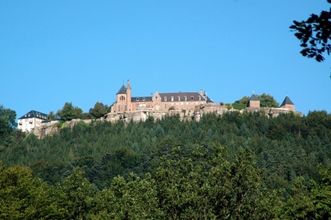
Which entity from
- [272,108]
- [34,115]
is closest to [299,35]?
[272,108]

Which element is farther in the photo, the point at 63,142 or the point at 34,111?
the point at 34,111

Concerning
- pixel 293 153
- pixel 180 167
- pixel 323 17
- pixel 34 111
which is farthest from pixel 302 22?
pixel 34 111

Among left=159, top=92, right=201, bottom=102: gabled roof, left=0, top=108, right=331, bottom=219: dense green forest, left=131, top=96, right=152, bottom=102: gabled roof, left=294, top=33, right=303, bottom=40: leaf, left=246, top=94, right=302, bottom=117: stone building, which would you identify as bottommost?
left=0, top=108, right=331, bottom=219: dense green forest

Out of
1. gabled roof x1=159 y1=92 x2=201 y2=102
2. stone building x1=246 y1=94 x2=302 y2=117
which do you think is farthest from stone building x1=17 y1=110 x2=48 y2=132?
stone building x1=246 y1=94 x2=302 y2=117

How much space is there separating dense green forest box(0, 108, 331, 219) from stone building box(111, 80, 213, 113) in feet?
32.6

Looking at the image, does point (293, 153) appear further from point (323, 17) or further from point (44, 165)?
point (323, 17)

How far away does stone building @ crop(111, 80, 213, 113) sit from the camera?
160 m

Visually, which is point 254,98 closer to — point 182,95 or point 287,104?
point 287,104

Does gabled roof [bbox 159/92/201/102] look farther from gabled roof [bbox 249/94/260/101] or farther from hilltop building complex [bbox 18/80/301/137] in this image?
gabled roof [bbox 249/94/260/101]

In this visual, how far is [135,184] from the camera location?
47719 mm

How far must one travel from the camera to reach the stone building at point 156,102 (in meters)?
160

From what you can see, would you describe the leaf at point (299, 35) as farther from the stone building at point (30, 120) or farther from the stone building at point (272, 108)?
the stone building at point (30, 120)

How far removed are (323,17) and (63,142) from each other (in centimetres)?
14009

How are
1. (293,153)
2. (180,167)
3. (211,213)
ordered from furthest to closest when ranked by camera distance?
(293,153), (180,167), (211,213)
